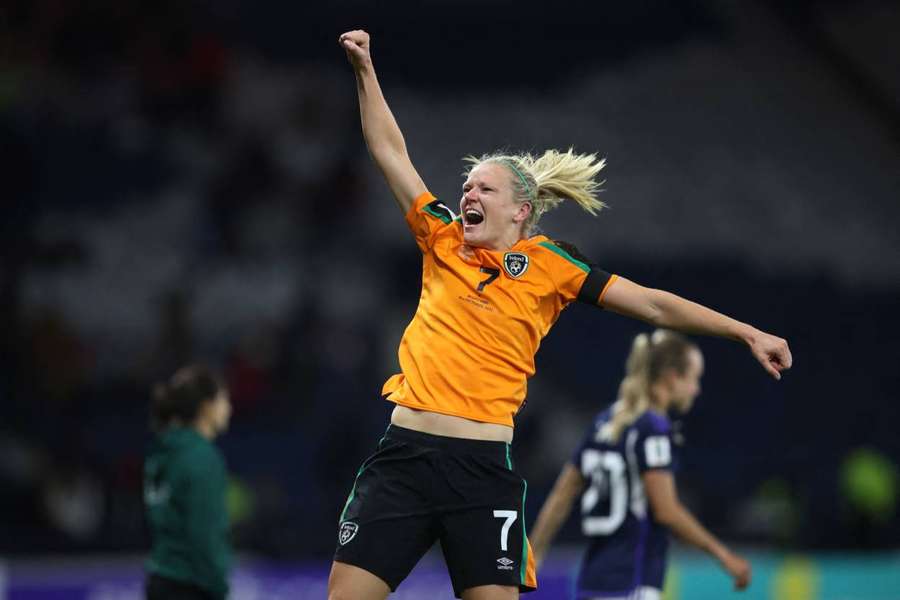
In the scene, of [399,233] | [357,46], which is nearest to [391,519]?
[357,46]

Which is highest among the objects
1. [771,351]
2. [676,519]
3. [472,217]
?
[472,217]

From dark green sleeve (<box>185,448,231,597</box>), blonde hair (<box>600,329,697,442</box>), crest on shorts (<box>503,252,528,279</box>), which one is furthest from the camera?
blonde hair (<box>600,329,697,442</box>)

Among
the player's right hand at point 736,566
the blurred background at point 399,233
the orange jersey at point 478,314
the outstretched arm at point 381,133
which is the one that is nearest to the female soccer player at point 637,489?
the player's right hand at point 736,566

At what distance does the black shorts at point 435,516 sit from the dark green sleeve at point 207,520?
1378 mm

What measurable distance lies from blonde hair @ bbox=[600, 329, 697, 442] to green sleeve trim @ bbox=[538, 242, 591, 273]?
1.55 m

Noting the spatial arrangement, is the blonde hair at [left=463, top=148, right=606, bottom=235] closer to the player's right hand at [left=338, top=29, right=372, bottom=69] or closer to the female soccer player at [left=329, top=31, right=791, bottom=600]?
the female soccer player at [left=329, top=31, right=791, bottom=600]

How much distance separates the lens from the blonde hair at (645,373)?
18.8 ft

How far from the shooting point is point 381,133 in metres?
4.35

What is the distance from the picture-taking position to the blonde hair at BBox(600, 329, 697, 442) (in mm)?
5738

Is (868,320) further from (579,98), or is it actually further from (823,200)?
(579,98)

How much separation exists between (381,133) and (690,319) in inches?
45.6

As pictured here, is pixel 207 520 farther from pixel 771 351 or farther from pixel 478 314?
pixel 771 351

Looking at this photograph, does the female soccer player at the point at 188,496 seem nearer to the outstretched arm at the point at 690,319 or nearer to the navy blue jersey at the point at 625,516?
the navy blue jersey at the point at 625,516

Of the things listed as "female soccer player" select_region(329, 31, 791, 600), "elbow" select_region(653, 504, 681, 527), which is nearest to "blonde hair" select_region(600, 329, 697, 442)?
"elbow" select_region(653, 504, 681, 527)
